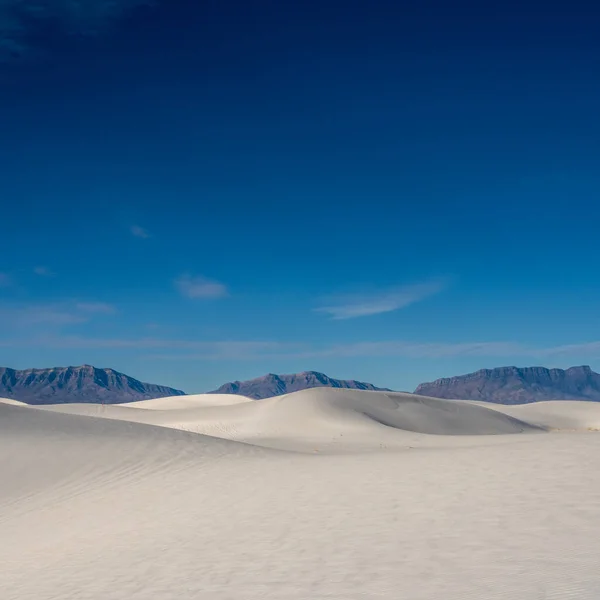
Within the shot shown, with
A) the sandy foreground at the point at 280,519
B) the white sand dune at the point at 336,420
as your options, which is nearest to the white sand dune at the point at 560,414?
the white sand dune at the point at 336,420

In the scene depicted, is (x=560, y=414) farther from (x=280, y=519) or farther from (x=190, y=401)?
(x=280, y=519)

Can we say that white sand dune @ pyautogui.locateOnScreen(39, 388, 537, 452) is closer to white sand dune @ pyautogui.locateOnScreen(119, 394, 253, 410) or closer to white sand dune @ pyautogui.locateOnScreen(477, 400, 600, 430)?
white sand dune @ pyautogui.locateOnScreen(477, 400, 600, 430)

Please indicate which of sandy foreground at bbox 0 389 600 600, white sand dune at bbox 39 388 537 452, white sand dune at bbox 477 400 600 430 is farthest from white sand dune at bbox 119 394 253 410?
sandy foreground at bbox 0 389 600 600

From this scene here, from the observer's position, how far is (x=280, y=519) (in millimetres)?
10258

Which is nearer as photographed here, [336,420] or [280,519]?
[280,519]

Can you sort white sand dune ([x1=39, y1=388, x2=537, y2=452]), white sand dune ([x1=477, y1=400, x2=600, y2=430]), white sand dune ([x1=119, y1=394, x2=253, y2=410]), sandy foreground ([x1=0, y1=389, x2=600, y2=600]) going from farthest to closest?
white sand dune ([x1=119, y1=394, x2=253, y2=410]) < white sand dune ([x1=477, y1=400, x2=600, y2=430]) < white sand dune ([x1=39, y1=388, x2=537, y2=452]) < sandy foreground ([x1=0, y1=389, x2=600, y2=600])

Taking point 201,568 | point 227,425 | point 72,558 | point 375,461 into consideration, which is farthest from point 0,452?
point 227,425

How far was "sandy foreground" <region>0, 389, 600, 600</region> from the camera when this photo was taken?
6.74 metres

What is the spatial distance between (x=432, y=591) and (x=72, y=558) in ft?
20.3

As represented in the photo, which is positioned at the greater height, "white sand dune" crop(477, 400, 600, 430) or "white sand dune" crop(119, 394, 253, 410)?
"white sand dune" crop(119, 394, 253, 410)

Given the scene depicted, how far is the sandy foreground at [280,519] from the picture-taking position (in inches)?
265

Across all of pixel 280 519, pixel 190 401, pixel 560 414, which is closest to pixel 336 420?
pixel 280 519

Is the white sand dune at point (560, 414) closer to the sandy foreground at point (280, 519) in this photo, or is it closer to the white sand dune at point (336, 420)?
the white sand dune at point (336, 420)

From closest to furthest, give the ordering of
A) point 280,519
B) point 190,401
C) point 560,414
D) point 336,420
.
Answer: point 280,519
point 336,420
point 560,414
point 190,401
